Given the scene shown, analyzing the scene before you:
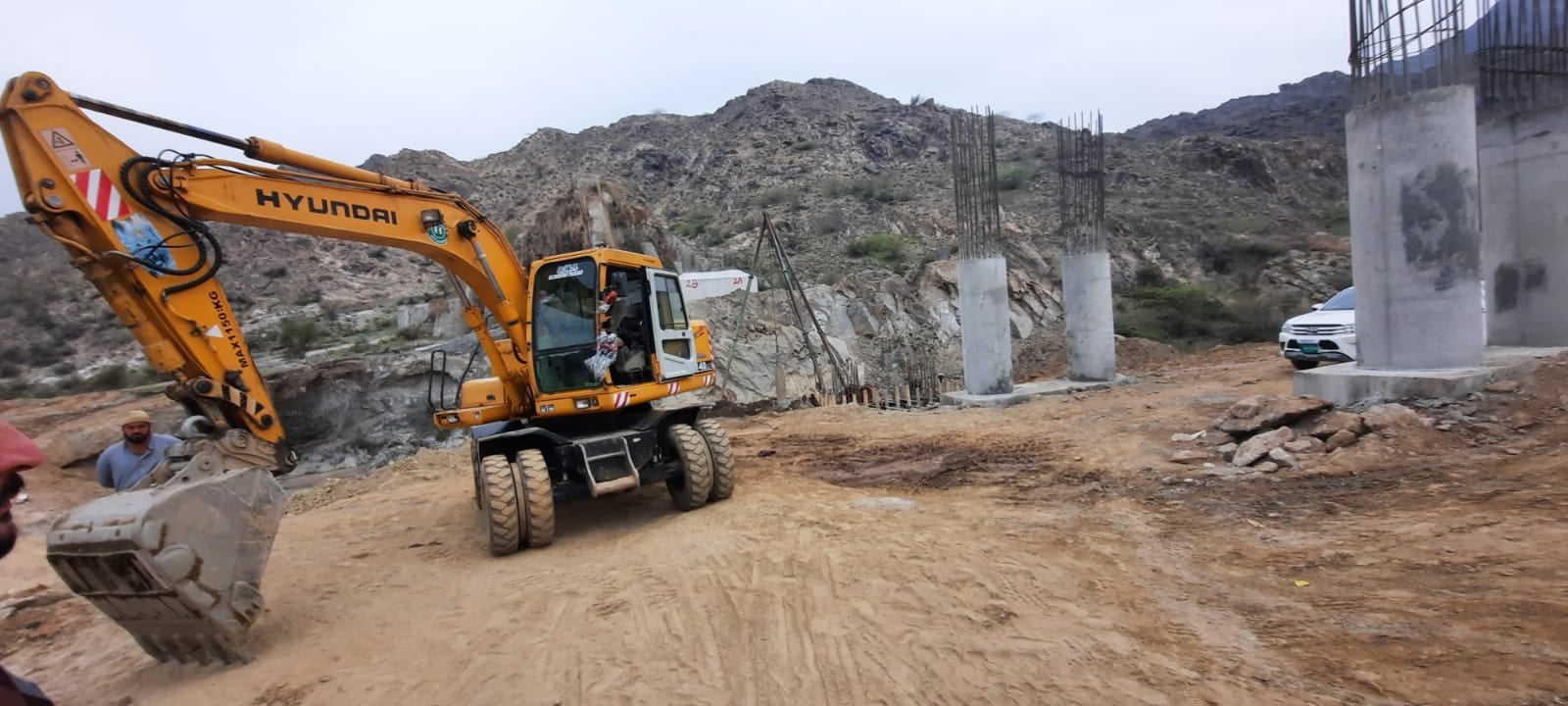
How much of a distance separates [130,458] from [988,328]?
36.5 ft

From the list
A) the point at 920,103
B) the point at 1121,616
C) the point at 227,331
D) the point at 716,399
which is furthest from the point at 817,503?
the point at 920,103

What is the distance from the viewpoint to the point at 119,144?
16.9 ft

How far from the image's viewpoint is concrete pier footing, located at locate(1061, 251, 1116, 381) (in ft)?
45.3

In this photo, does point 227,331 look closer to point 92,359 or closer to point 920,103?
point 92,359

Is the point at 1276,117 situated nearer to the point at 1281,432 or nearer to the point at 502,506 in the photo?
the point at 1281,432

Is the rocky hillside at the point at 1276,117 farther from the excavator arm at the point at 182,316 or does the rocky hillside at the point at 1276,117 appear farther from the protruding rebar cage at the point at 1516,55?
the excavator arm at the point at 182,316

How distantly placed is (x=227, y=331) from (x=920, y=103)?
5386 centimetres

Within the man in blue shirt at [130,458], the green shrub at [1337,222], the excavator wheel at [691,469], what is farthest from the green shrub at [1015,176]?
the man in blue shirt at [130,458]

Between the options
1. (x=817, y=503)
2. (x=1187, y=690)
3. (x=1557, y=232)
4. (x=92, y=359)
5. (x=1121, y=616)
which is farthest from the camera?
(x=92, y=359)

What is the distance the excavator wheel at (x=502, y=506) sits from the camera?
6.23 meters

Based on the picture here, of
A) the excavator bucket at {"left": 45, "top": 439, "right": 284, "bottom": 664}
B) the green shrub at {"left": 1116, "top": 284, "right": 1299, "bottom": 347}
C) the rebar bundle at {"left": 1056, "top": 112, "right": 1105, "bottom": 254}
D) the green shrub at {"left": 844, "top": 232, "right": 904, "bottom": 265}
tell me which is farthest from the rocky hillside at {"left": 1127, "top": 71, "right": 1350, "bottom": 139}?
the excavator bucket at {"left": 45, "top": 439, "right": 284, "bottom": 664}

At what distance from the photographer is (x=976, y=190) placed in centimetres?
1366

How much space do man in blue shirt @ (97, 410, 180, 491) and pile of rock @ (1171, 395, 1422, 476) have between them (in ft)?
27.7

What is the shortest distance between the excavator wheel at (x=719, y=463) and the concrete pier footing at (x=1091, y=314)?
28.7 feet
